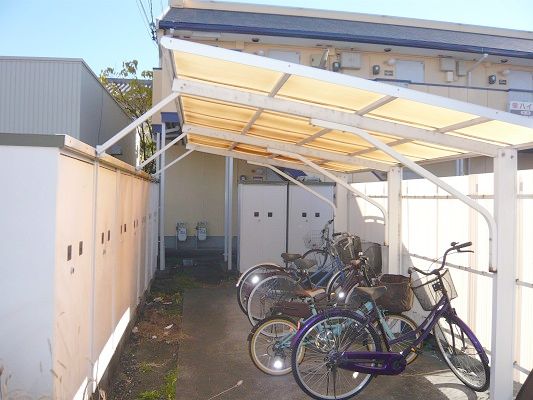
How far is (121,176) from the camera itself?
5.36m

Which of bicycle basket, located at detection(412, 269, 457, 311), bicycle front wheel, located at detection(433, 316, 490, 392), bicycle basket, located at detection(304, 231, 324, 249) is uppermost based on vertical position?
bicycle basket, located at detection(304, 231, 324, 249)

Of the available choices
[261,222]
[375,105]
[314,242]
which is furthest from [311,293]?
[261,222]

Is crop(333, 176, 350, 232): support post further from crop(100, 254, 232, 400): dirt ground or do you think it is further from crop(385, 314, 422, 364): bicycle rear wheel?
crop(385, 314, 422, 364): bicycle rear wheel

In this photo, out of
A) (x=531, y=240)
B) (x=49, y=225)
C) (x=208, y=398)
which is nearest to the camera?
(x=49, y=225)

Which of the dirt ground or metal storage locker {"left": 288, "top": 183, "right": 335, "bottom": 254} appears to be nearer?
the dirt ground

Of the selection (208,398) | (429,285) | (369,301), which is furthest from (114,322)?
(429,285)

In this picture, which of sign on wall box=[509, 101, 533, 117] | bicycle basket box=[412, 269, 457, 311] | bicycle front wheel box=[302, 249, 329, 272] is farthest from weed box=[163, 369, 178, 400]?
sign on wall box=[509, 101, 533, 117]

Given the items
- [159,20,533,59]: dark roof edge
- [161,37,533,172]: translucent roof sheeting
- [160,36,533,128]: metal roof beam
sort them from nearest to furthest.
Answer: [160,36,533,128]: metal roof beam, [161,37,533,172]: translucent roof sheeting, [159,20,533,59]: dark roof edge

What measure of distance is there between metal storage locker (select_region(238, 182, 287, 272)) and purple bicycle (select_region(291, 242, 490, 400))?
6.03 m

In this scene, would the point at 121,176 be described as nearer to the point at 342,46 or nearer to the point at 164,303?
the point at 164,303

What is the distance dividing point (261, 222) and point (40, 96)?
4.83 meters

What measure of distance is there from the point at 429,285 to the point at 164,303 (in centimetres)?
475

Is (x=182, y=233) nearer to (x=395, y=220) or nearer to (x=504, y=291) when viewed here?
(x=395, y=220)

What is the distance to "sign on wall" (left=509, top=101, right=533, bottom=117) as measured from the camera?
42.3 ft
